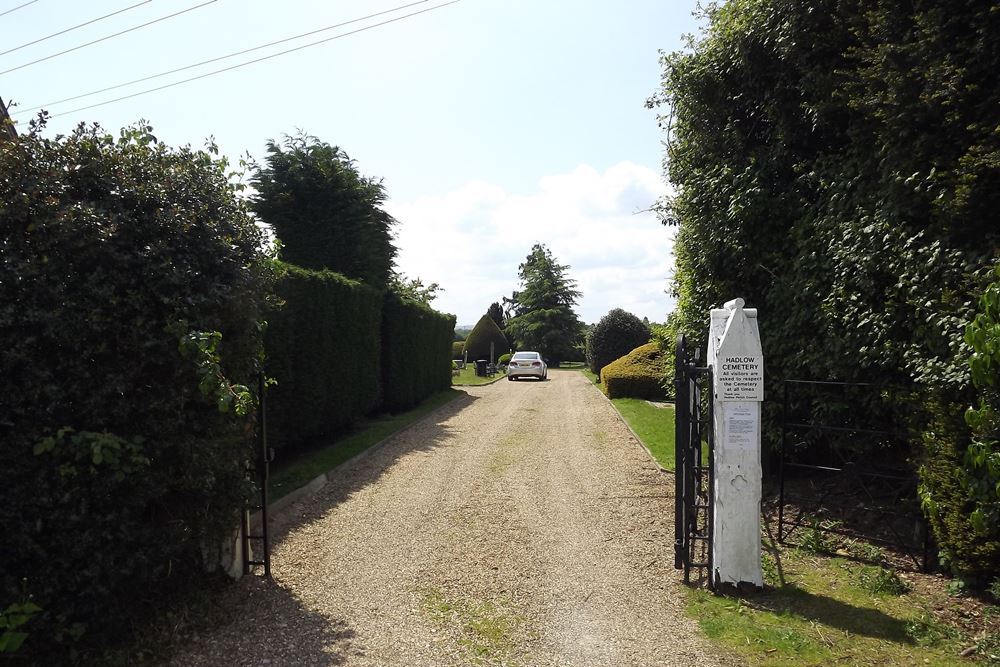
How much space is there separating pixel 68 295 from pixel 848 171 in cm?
691

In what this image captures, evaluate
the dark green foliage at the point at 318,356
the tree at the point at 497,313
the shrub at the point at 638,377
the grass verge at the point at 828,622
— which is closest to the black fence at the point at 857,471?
the grass verge at the point at 828,622

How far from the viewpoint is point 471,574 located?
563 centimetres

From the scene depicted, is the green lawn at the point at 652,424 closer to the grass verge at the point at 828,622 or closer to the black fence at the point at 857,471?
the black fence at the point at 857,471

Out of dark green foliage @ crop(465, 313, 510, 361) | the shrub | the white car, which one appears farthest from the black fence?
dark green foliage @ crop(465, 313, 510, 361)

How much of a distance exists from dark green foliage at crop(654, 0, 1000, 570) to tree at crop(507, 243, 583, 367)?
44952mm

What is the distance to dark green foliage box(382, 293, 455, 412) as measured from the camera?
53.7 ft

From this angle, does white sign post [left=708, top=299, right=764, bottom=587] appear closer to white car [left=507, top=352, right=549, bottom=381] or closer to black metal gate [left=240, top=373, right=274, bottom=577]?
black metal gate [left=240, top=373, right=274, bottom=577]

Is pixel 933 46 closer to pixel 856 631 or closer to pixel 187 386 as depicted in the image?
pixel 856 631

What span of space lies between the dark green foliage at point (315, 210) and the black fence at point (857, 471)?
455 inches

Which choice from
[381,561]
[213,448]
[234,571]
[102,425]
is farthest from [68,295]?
[381,561]

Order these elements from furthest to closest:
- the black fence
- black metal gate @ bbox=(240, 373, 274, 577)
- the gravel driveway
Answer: the black fence → black metal gate @ bbox=(240, 373, 274, 577) → the gravel driveway

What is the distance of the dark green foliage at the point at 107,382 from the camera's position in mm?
3652

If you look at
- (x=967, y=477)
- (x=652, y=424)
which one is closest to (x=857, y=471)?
(x=967, y=477)

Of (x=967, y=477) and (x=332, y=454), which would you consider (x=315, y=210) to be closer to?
(x=332, y=454)
